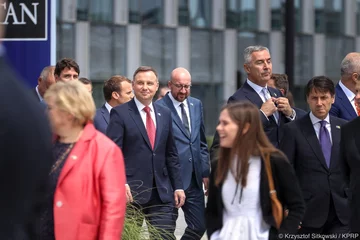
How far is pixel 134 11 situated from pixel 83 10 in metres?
2.49


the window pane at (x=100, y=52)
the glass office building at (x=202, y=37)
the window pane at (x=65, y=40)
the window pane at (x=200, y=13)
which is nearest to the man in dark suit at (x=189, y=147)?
the window pane at (x=65, y=40)

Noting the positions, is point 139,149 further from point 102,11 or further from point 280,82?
point 102,11

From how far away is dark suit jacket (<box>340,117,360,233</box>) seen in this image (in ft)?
22.8

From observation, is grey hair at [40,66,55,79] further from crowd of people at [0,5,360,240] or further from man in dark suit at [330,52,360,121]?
man in dark suit at [330,52,360,121]

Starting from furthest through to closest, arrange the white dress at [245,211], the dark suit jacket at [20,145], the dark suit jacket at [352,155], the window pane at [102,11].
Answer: the window pane at [102,11], the dark suit jacket at [352,155], the white dress at [245,211], the dark suit jacket at [20,145]

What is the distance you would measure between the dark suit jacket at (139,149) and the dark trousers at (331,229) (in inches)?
60.5

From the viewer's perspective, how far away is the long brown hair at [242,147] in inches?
232

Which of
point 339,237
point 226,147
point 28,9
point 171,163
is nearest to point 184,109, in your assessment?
point 171,163

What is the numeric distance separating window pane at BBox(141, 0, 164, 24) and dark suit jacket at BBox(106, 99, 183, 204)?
28.2 metres

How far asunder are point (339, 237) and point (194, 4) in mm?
31336

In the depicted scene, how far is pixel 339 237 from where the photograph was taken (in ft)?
27.1

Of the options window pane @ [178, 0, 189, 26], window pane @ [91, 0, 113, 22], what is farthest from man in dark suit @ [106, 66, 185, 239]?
window pane @ [178, 0, 189, 26]

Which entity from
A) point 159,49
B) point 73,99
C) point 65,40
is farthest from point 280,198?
point 159,49

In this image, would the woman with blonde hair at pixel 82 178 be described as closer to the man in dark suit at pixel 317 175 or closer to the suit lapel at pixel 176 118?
the man in dark suit at pixel 317 175
